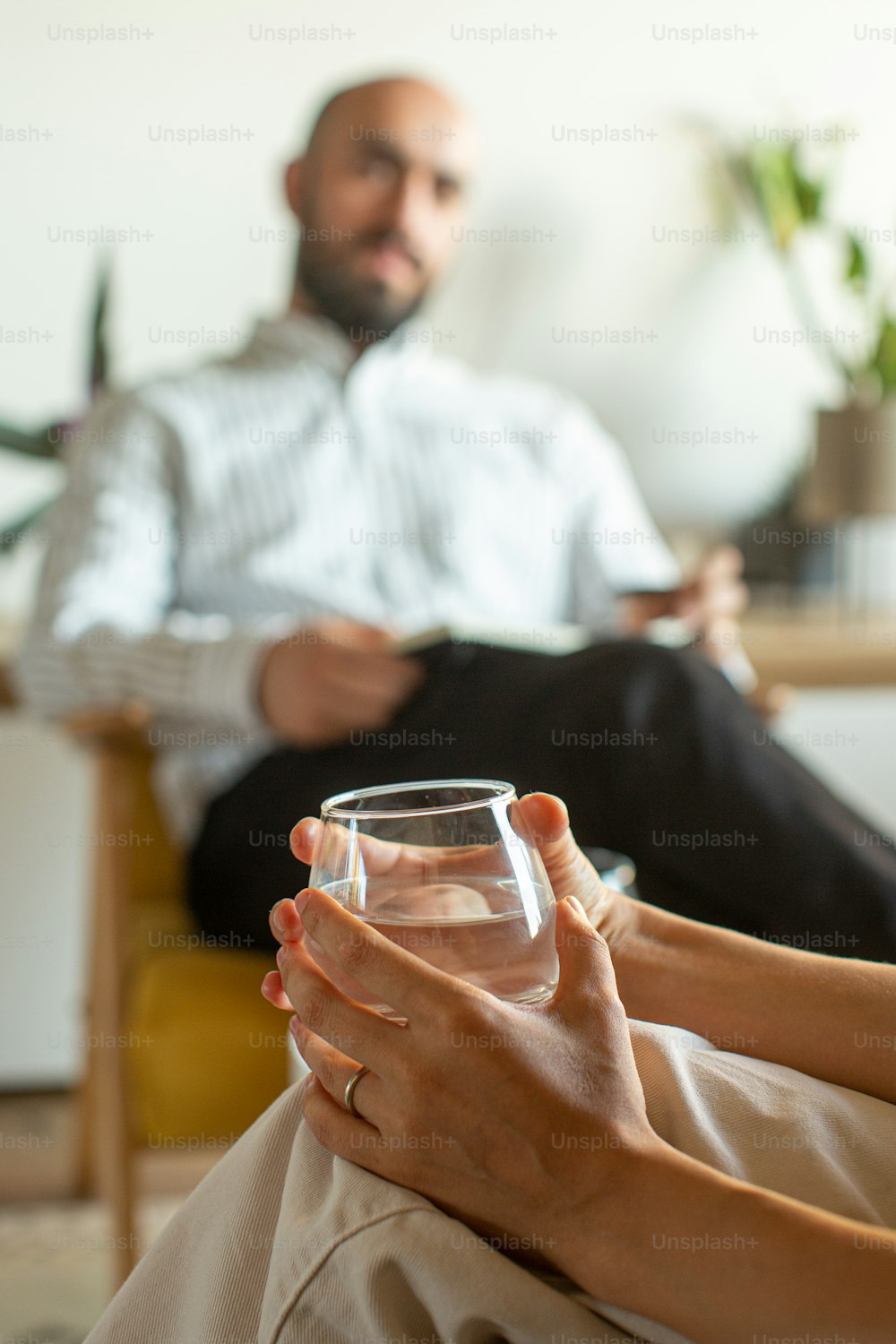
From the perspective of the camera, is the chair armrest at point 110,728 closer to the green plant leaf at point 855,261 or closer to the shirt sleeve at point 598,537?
the shirt sleeve at point 598,537

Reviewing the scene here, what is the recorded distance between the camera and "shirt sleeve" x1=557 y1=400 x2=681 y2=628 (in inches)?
89.6

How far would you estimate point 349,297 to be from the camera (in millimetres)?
2193

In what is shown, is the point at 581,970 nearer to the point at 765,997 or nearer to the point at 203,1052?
the point at 765,997

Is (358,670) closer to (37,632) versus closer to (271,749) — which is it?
(271,749)

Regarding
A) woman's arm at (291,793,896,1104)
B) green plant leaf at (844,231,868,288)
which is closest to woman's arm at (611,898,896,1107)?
woman's arm at (291,793,896,1104)

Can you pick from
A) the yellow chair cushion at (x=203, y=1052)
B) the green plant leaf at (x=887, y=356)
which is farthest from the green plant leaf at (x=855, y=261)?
the yellow chair cushion at (x=203, y=1052)

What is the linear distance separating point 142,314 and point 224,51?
53cm

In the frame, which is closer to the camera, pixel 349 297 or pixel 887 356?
pixel 349 297

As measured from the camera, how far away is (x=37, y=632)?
183 centimetres

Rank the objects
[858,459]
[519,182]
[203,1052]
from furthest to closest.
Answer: [519,182]
[858,459]
[203,1052]

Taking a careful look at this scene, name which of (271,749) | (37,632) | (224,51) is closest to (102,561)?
(37,632)

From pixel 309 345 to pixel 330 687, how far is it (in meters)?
0.85

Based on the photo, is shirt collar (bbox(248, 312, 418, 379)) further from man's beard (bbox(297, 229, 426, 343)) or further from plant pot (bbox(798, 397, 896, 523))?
plant pot (bbox(798, 397, 896, 523))

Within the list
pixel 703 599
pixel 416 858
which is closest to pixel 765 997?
pixel 416 858
